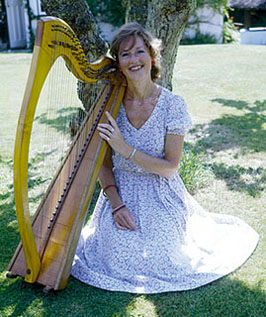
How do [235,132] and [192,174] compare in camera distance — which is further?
[235,132]

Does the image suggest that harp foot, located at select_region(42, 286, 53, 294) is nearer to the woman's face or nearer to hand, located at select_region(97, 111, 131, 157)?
hand, located at select_region(97, 111, 131, 157)

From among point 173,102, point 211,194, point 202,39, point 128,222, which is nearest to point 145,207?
point 128,222

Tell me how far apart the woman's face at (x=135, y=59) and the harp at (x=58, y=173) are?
0.35ft

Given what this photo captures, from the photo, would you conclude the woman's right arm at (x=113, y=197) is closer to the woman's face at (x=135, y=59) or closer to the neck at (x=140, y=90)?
the neck at (x=140, y=90)

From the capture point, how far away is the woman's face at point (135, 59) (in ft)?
7.57

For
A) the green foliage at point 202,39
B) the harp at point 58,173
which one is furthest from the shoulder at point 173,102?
the green foliage at point 202,39

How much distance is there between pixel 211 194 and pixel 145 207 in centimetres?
112

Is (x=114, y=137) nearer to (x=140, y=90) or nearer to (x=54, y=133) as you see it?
(x=140, y=90)

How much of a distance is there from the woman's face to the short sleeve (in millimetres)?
222

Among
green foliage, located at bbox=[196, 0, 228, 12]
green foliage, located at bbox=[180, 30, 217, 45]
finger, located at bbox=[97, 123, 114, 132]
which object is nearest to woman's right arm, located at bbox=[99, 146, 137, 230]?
finger, located at bbox=[97, 123, 114, 132]

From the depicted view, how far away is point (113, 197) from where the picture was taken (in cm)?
248

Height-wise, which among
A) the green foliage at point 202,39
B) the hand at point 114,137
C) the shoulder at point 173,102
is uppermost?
the shoulder at point 173,102

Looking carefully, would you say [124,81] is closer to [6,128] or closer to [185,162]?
[185,162]

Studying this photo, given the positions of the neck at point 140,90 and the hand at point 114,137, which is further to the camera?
the neck at point 140,90
